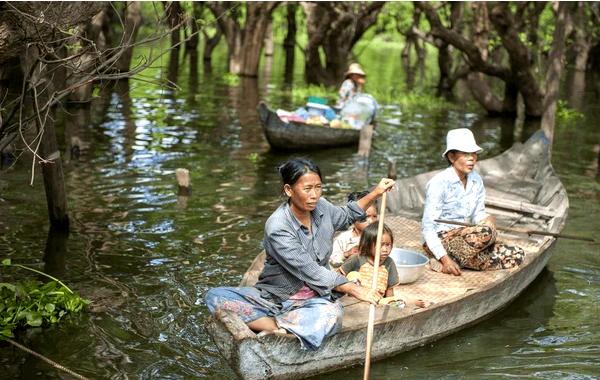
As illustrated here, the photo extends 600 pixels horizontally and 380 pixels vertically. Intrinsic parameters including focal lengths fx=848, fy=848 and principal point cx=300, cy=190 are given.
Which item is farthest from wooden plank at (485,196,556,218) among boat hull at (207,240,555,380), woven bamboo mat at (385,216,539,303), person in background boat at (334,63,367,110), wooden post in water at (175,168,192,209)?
person in background boat at (334,63,367,110)

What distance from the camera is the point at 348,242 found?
7781mm

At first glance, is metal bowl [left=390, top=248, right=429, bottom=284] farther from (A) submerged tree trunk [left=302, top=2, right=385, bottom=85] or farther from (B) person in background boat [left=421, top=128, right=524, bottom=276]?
(A) submerged tree trunk [left=302, top=2, right=385, bottom=85]

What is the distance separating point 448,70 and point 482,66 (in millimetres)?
6961

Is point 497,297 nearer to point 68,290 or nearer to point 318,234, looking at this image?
point 318,234

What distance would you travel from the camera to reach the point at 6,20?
19.4 ft

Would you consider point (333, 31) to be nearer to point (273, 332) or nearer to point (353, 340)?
point (353, 340)

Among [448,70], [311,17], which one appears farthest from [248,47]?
[448,70]

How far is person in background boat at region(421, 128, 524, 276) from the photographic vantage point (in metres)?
7.47

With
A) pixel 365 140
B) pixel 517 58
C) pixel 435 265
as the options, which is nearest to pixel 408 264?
pixel 435 265

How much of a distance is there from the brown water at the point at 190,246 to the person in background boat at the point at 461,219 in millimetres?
589

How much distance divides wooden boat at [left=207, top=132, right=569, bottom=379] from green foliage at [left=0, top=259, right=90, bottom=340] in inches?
63.0

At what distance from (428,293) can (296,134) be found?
301 inches

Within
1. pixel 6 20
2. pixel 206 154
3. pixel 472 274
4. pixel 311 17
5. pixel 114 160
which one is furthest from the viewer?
pixel 311 17

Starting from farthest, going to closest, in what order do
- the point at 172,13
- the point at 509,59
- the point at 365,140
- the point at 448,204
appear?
the point at 509,59 < the point at 365,140 < the point at 172,13 < the point at 448,204
